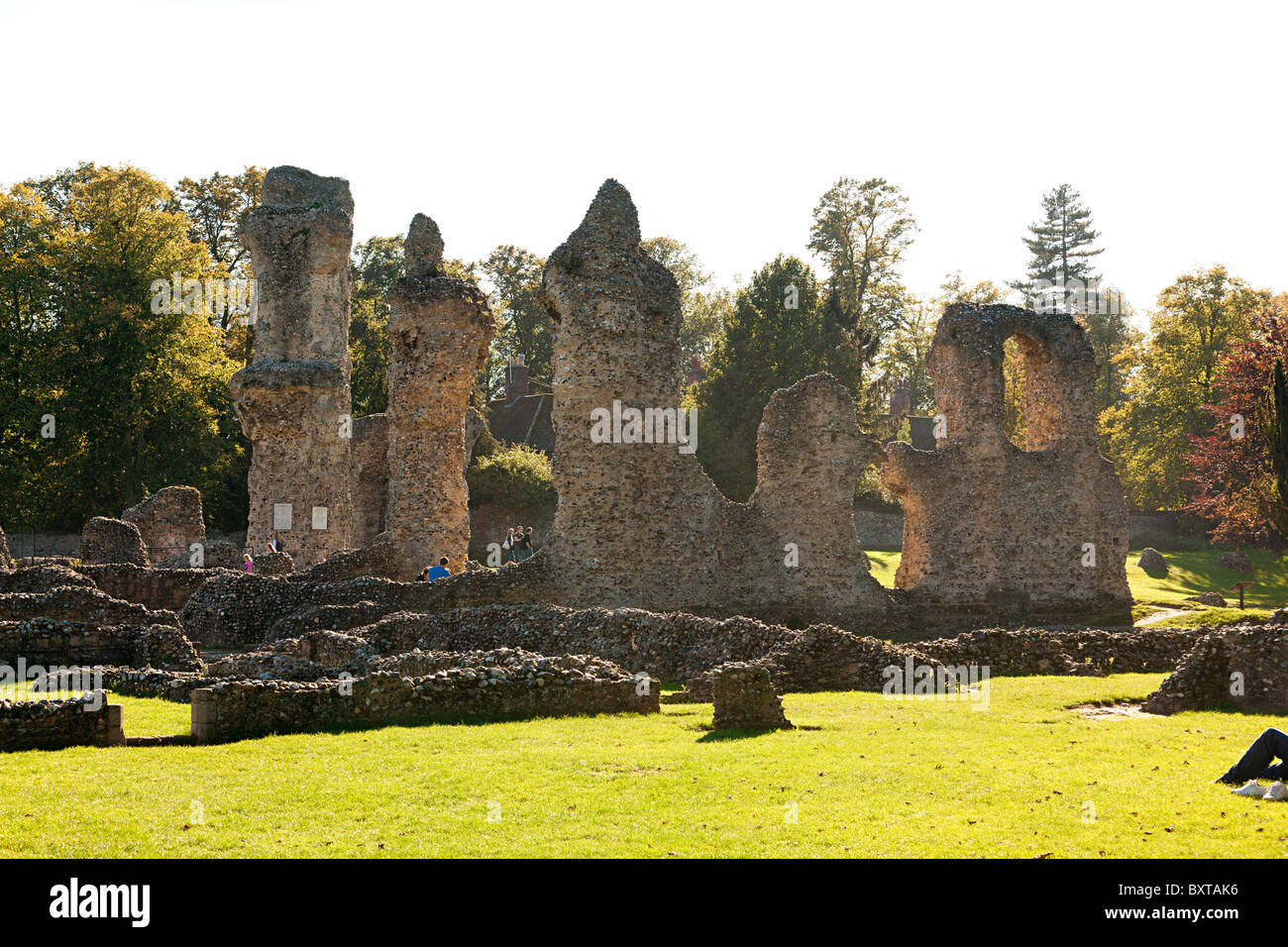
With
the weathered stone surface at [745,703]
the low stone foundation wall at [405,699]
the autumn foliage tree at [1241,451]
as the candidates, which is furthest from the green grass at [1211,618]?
the low stone foundation wall at [405,699]

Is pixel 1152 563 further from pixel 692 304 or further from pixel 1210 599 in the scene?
pixel 692 304

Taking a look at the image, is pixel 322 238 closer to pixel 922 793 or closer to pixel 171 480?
pixel 171 480

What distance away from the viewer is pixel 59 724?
11.6m

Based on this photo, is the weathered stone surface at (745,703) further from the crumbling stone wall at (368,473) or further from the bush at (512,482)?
the bush at (512,482)

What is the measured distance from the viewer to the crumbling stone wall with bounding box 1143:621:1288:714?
Answer: 1574 centimetres

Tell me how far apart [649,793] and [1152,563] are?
123ft

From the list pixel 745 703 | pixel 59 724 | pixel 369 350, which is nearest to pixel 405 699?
pixel 59 724

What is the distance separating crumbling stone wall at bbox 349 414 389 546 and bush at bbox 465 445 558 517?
9.61 metres

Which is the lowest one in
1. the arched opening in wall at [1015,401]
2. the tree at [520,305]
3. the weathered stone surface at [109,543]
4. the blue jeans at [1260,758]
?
the blue jeans at [1260,758]

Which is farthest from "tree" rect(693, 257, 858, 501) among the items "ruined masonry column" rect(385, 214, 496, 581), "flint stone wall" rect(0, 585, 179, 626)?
"flint stone wall" rect(0, 585, 179, 626)

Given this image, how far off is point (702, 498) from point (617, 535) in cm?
231

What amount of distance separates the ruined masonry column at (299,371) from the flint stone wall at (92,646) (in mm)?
11766

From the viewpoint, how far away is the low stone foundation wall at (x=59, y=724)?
1142 centimetres

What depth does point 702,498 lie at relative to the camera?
83.0 feet
